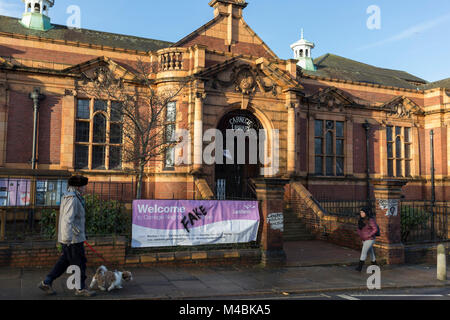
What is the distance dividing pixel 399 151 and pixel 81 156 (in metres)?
18.9

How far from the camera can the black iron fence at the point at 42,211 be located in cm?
971

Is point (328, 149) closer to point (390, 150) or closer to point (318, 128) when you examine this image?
point (318, 128)

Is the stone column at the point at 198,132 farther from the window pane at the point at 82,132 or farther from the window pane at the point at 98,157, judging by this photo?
the window pane at the point at 82,132

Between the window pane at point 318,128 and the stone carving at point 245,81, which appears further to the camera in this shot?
the window pane at point 318,128

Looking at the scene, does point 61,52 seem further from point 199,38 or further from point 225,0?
point 225,0

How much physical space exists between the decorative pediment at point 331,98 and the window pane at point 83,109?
450 inches

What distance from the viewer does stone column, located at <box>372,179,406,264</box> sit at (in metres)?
12.3

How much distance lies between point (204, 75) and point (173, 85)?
145 centimetres

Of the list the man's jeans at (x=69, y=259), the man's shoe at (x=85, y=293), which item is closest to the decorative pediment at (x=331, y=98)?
the man's jeans at (x=69, y=259)

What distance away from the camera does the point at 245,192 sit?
1930 centimetres

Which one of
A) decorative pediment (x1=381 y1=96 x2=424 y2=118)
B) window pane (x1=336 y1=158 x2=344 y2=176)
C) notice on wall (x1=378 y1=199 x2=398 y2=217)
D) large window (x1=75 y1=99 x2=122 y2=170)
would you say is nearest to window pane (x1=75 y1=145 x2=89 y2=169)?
large window (x1=75 y1=99 x2=122 y2=170)

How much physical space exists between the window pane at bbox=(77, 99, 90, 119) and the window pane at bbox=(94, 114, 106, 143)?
1.42 feet

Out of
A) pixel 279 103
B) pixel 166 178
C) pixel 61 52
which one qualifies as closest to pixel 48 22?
pixel 61 52
